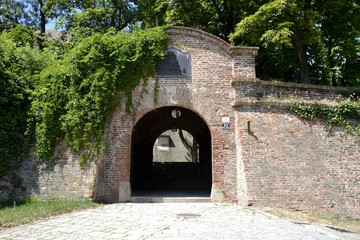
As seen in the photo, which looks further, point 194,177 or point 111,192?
point 194,177

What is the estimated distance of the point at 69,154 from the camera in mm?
11500

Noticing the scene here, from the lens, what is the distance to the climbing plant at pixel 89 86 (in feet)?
37.8

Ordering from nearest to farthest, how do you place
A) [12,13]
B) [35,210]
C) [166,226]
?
1. [166,226]
2. [35,210]
3. [12,13]

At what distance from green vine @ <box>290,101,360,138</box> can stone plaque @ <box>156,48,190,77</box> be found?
3.93m

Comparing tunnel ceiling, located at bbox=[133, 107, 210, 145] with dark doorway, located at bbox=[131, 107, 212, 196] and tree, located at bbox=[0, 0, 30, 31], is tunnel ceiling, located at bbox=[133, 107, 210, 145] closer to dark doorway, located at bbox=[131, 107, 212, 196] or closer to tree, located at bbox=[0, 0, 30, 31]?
dark doorway, located at bbox=[131, 107, 212, 196]

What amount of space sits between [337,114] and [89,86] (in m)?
8.53

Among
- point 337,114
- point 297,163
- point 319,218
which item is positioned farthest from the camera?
point 337,114

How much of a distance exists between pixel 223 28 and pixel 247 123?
434 inches

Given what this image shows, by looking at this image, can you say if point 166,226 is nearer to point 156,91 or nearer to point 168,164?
point 156,91

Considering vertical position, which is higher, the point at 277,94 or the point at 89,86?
the point at 89,86

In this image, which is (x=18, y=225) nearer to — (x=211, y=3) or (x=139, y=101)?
(x=139, y=101)

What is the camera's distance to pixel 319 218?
10.3 metres

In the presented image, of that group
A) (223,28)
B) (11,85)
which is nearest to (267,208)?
(11,85)

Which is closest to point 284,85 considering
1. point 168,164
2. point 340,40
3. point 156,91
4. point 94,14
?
point 156,91
